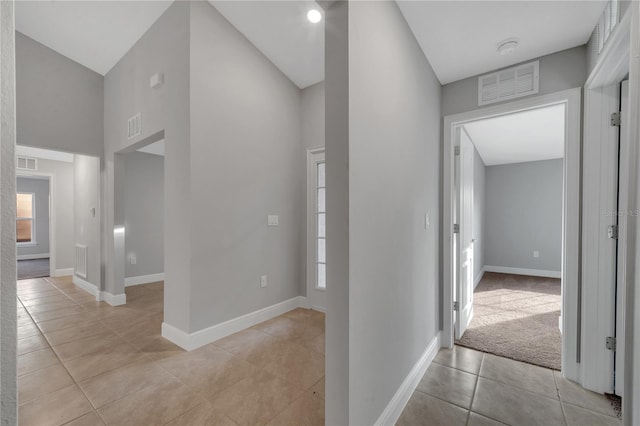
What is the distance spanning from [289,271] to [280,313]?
0.51 metres

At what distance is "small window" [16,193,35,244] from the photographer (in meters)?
7.88

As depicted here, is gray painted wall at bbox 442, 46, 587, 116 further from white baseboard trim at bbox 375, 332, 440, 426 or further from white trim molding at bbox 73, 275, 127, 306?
white trim molding at bbox 73, 275, 127, 306

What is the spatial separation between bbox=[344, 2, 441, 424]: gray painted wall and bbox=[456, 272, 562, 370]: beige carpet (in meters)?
0.81

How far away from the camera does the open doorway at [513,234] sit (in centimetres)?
264

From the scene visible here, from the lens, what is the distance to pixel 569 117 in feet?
6.49

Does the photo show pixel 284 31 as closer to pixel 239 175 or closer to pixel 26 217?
pixel 239 175

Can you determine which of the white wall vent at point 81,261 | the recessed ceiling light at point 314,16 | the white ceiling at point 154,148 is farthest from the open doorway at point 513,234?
the white wall vent at point 81,261

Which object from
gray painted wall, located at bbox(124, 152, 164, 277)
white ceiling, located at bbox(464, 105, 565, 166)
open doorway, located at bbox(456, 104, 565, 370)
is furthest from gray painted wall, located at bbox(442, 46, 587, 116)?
gray painted wall, located at bbox(124, 152, 164, 277)

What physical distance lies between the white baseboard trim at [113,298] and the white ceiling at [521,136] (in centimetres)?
500

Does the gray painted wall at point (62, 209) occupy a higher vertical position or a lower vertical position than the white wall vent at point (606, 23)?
lower

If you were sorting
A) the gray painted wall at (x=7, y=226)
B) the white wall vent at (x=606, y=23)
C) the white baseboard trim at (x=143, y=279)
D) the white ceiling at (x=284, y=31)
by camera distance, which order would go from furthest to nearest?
the white baseboard trim at (x=143, y=279) → the white ceiling at (x=284, y=31) → the white wall vent at (x=606, y=23) → the gray painted wall at (x=7, y=226)

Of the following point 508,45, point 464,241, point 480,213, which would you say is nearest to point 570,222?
point 464,241

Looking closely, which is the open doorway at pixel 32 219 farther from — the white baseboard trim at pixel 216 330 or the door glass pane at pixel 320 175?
the door glass pane at pixel 320 175

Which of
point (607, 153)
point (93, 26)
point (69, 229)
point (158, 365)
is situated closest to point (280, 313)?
point (158, 365)
